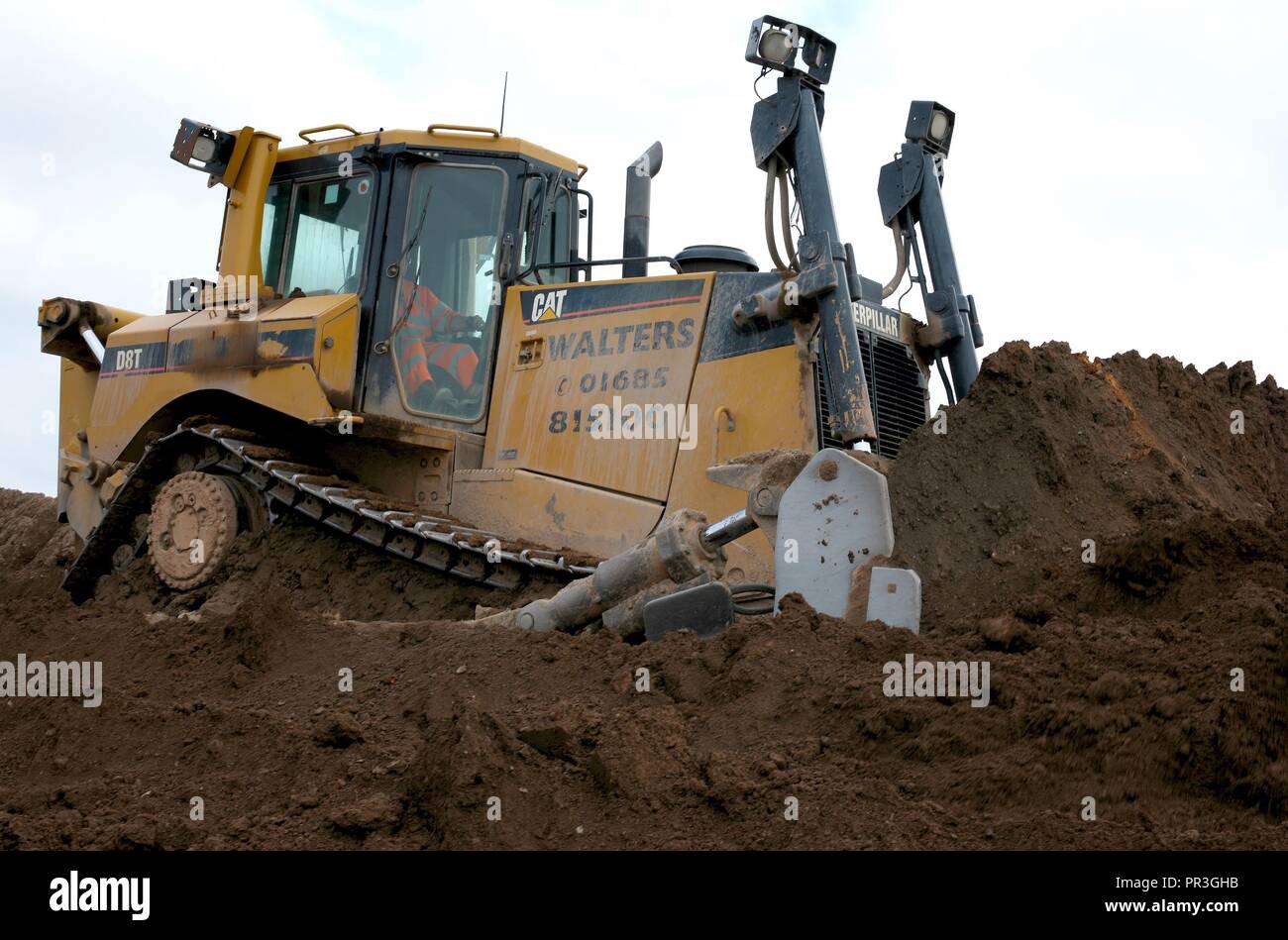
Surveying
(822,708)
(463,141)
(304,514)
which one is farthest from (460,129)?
(822,708)

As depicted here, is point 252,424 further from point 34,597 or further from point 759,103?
point 759,103

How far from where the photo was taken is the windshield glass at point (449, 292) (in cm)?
756

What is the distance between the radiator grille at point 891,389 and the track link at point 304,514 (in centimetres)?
153

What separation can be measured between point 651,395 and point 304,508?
2067mm

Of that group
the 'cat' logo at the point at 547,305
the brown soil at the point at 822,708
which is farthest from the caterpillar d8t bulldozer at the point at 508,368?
the brown soil at the point at 822,708

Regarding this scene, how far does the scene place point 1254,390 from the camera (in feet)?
25.6

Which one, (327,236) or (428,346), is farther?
(327,236)

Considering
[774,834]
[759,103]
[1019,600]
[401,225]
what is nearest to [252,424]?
[401,225]

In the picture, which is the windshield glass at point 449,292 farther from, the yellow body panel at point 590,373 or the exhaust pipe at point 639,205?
the exhaust pipe at point 639,205

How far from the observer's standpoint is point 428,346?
7574 mm

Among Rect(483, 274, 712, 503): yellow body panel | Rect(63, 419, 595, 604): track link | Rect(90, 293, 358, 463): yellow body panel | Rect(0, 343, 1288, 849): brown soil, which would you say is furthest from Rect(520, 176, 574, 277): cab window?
Rect(0, 343, 1288, 849): brown soil

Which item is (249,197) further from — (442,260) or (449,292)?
(449,292)

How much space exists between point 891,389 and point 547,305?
1890mm
